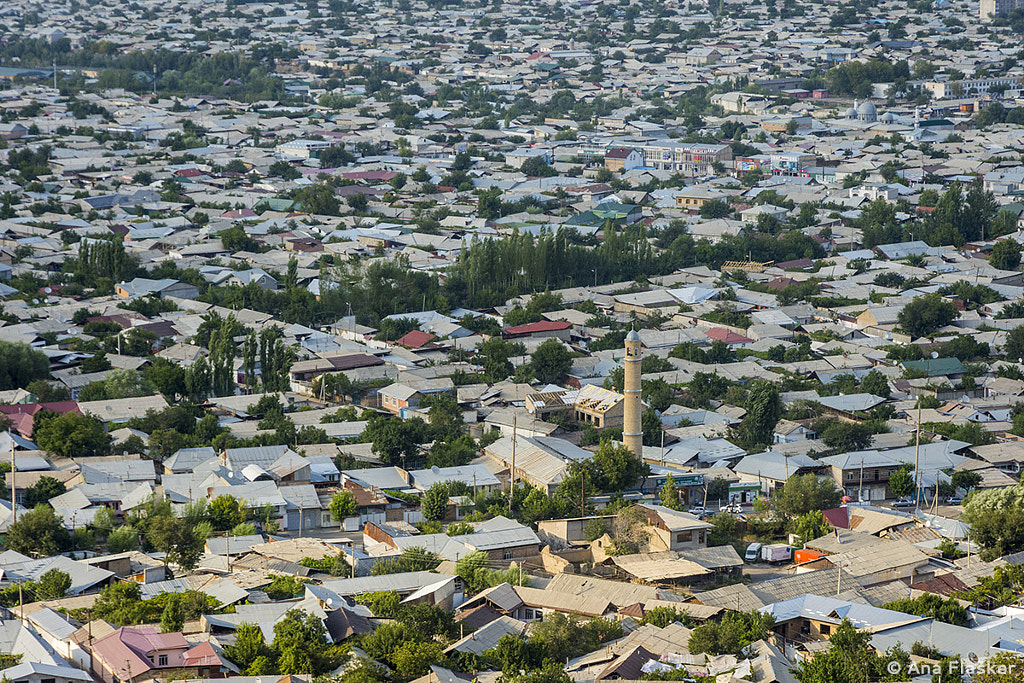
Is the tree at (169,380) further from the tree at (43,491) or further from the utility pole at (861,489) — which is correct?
the utility pole at (861,489)

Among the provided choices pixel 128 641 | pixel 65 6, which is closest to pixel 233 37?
pixel 65 6

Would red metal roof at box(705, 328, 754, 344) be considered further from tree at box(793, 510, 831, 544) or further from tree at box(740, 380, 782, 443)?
tree at box(793, 510, 831, 544)

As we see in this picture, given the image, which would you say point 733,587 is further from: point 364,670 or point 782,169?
point 782,169

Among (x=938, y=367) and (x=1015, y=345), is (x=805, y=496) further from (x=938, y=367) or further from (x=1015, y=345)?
(x=1015, y=345)

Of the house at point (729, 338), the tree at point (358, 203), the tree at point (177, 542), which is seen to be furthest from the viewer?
the tree at point (358, 203)

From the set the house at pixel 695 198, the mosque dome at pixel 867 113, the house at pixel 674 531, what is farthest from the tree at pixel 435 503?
the mosque dome at pixel 867 113

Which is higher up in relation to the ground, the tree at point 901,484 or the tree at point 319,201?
the tree at point 901,484

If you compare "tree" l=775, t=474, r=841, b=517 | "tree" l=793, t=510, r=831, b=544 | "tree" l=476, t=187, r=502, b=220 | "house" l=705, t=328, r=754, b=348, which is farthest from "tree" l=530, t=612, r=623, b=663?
"tree" l=476, t=187, r=502, b=220
